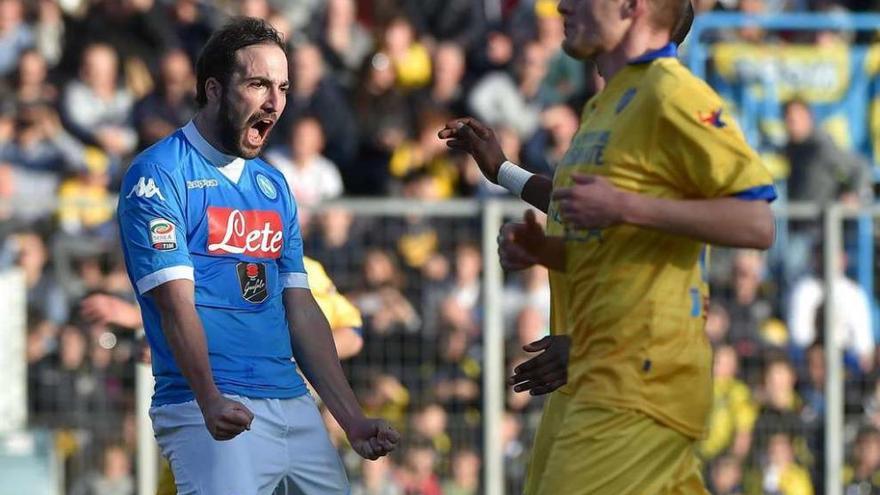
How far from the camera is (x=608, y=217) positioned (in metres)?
4.40

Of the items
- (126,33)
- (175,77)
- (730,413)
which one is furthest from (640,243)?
(126,33)

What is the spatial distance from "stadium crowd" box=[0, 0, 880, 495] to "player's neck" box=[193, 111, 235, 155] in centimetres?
279

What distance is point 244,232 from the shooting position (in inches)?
216

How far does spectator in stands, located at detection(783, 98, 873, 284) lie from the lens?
12.9 m

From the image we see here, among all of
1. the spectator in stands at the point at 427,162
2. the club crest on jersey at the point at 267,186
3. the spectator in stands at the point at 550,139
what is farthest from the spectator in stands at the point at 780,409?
the club crest on jersey at the point at 267,186

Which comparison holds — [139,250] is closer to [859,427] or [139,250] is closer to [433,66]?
[859,427]

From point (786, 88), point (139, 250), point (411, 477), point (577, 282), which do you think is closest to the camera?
point (577, 282)

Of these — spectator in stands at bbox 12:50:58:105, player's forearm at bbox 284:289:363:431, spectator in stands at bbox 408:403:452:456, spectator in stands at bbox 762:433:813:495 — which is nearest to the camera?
player's forearm at bbox 284:289:363:431

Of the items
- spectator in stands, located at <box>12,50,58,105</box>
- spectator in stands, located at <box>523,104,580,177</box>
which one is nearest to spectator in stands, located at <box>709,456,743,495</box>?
spectator in stands, located at <box>523,104,580,177</box>

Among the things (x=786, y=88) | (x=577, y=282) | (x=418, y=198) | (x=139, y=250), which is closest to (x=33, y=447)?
(x=418, y=198)

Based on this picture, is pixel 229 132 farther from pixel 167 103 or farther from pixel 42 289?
pixel 167 103

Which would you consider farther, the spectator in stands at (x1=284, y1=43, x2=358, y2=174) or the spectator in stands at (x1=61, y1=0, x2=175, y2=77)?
the spectator in stands at (x1=61, y1=0, x2=175, y2=77)

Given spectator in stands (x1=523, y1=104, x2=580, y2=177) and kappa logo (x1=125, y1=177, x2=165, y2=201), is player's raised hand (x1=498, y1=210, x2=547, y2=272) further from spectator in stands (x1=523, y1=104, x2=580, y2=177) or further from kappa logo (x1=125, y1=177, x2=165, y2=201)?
spectator in stands (x1=523, y1=104, x2=580, y2=177)

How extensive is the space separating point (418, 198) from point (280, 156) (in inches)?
41.3
